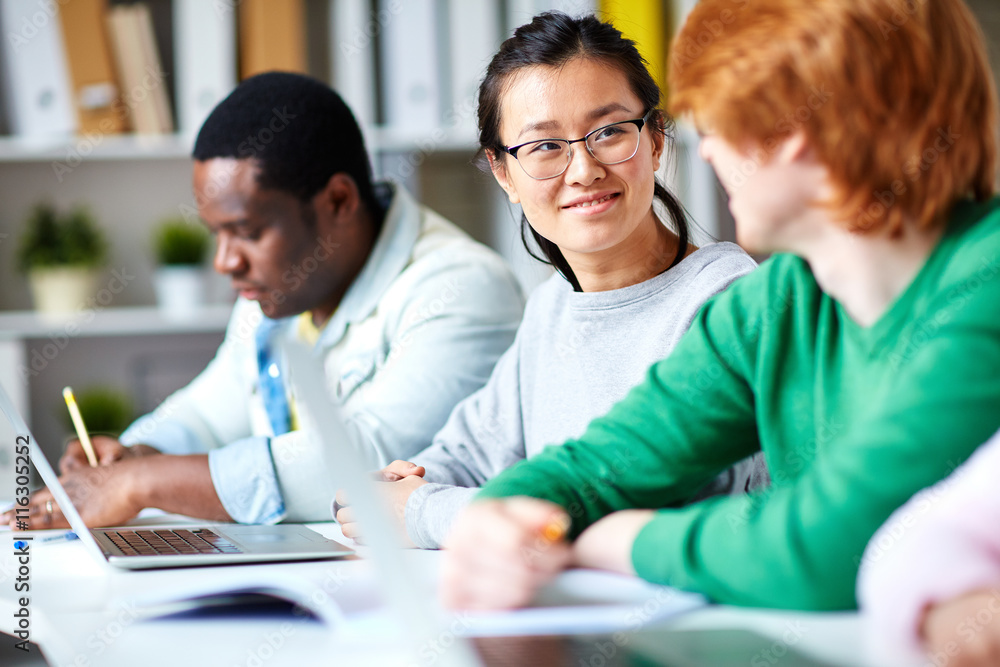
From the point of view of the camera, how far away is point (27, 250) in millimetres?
2416

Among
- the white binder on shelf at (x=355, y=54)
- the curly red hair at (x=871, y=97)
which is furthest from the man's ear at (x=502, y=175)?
the white binder on shelf at (x=355, y=54)

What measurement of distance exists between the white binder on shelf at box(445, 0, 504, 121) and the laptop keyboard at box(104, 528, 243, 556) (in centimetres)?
152

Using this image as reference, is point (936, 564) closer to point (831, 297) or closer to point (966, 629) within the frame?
point (966, 629)

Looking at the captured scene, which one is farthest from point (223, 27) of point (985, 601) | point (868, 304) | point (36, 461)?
point (985, 601)

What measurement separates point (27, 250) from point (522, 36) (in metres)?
1.76

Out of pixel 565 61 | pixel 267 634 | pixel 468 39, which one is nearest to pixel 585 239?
pixel 565 61

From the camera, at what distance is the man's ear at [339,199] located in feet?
5.31

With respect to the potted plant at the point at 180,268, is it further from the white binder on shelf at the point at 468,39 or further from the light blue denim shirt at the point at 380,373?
the white binder on shelf at the point at 468,39

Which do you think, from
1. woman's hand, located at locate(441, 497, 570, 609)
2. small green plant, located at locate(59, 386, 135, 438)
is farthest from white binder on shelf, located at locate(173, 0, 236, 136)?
woman's hand, located at locate(441, 497, 570, 609)

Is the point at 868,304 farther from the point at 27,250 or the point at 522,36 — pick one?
the point at 27,250

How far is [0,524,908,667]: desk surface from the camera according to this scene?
524mm

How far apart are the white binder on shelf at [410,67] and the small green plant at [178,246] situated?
1.92 feet

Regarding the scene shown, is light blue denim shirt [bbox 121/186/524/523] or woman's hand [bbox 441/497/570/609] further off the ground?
woman's hand [bbox 441/497/570/609]

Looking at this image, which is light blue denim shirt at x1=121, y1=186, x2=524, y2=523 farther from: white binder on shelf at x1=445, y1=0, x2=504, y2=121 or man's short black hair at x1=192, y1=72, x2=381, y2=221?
white binder on shelf at x1=445, y1=0, x2=504, y2=121
